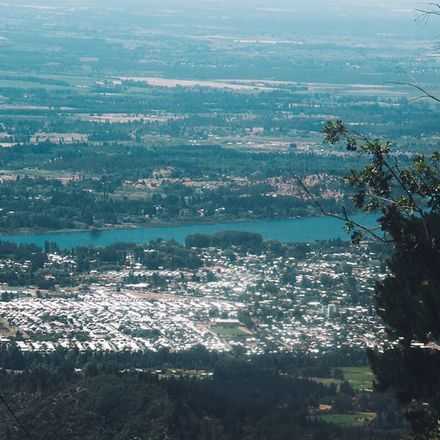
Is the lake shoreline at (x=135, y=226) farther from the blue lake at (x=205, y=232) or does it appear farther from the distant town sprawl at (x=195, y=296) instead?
the distant town sprawl at (x=195, y=296)

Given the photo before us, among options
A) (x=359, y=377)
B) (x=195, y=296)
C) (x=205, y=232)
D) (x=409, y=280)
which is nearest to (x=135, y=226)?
(x=205, y=232)

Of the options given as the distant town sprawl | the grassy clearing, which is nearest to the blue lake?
the distant town sprawl

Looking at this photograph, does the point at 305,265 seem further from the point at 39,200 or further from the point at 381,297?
the point at 381,297

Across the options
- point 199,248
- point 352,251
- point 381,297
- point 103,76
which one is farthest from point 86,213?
point 103,76

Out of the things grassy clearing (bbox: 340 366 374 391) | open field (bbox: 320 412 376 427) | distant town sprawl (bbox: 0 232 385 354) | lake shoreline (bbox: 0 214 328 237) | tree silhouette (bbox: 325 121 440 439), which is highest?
tree silhouette (bbox: 325 121 440 439)

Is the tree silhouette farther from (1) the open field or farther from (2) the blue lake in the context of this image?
(2) the blue lake

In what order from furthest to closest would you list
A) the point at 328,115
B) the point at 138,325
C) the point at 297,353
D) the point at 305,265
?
the point at 328,115 < the point at 305,265 < the point at 138,325 < the point at 297,353

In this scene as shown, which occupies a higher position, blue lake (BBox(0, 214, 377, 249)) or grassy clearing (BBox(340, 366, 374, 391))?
grassy clearing (BBox(340, 366, 374, 391))
